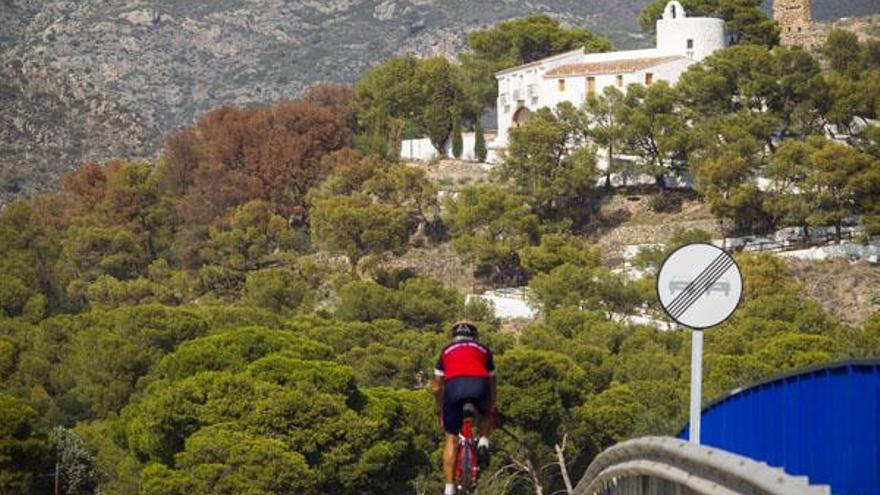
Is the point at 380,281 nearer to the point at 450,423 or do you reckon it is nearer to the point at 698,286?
the point at 450,423

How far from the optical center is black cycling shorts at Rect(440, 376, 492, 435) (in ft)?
39.3

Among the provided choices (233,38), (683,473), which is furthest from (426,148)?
(233,38)

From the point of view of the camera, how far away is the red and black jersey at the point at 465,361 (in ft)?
39.3

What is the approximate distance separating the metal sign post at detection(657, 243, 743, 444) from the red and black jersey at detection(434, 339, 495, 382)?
4.06 feet

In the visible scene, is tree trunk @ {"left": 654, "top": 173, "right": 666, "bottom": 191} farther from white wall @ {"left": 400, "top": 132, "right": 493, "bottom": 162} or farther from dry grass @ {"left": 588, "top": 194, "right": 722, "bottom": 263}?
white wall @ {"left": 400, "top": 132, "right": 493, "bottom": 162}

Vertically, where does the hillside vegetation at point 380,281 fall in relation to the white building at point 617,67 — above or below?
below

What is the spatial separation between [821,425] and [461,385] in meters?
2.38

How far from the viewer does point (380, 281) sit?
197 feet

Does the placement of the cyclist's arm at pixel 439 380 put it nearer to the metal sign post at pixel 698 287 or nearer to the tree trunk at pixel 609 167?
the metal sign post at pixel 698 287

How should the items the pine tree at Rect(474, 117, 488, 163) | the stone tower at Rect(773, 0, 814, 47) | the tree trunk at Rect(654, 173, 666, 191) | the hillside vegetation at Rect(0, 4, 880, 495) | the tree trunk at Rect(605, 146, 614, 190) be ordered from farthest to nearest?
the stone tower at Rect(773, 0, 814, 47) < the pine tree at Rect(474, 117, 488, 163) < the tree trunk at Rect(605, 146, 614, 190) < the tree trunk at Rect(654, 173, 666, 191) < the hillside vegetation at Rect(0, 4, 880, 495)

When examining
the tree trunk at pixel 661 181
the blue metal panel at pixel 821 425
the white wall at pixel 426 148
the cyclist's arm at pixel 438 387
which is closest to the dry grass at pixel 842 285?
the tree trunk at pixel 661 181

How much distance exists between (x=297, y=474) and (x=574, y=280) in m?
22.1

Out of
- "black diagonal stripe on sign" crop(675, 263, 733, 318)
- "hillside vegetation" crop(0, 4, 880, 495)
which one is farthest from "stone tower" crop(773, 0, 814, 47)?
"black diagonal stripe on sign" crop(675, 263, 733, 318)

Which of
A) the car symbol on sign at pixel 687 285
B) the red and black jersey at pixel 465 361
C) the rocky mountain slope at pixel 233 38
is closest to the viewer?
the red and black jersey at pixel 465 361
